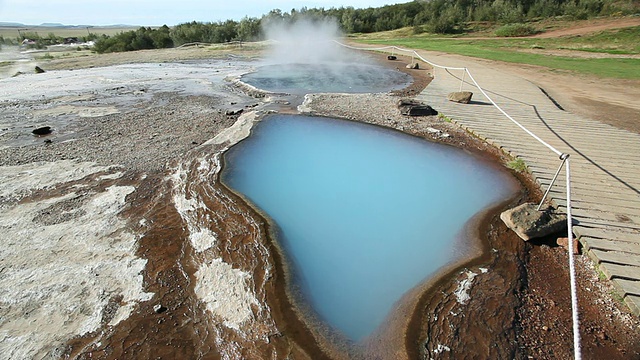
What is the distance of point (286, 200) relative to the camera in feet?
15.4

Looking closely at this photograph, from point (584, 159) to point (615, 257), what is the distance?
2.72 metres

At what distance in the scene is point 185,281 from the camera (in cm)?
316

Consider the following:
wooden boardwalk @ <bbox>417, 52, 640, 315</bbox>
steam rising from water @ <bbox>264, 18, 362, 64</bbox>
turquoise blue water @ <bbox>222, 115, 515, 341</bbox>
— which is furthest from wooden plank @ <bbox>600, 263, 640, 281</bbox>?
steam rising from water @ <bbox>264, 18, 362, 64</bbox>

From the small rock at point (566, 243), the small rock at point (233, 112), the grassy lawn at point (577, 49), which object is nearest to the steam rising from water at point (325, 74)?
the small rock at point (233, 112)

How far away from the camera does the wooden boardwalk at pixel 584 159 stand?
3.29m

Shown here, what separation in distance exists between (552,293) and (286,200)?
10.4 ft

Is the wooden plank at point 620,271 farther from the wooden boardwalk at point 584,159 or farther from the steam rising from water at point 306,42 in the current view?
the steam rising from water at point 306,42

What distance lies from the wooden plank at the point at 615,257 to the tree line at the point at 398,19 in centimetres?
3116

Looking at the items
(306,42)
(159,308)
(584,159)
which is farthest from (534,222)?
(306,42)

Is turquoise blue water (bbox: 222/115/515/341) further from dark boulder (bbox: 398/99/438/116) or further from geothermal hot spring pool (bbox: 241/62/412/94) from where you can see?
geothermal hot spring pool (bbox: 241/62/412/94)

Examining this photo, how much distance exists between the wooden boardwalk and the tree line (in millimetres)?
25471

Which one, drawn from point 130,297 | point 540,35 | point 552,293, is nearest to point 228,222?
point 130,297

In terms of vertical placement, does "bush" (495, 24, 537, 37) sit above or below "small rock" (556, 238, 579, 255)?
above

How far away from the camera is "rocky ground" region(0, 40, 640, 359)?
257 cm
